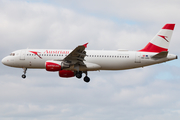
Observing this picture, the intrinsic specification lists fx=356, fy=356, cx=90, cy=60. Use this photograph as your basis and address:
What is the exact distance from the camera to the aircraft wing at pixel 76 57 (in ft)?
201

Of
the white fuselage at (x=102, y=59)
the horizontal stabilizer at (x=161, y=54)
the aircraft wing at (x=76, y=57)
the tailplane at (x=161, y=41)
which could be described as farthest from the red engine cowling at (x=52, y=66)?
the horizontal stabilizer at (x=161, y=54)

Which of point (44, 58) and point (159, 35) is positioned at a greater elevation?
point (159, 35)

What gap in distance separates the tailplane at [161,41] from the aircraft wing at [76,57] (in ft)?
38.9

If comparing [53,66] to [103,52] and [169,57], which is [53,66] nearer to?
[103,52]

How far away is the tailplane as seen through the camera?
66.6 m

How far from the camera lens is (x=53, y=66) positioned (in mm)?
61969

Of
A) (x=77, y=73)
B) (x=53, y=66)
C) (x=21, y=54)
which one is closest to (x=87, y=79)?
(x=77, y=73)

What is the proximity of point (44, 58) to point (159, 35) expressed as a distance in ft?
72.6

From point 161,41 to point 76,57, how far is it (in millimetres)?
16679

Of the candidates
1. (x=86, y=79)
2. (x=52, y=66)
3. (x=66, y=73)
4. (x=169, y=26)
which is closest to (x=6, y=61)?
(x=52, y=66)

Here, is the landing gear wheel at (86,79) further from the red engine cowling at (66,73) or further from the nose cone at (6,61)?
the nose cone at (6,61)

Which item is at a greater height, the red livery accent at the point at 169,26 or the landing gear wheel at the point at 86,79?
the red livery accent at the point at 169,26

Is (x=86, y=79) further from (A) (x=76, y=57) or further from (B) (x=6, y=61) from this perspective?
(B) (x=6, y=61)

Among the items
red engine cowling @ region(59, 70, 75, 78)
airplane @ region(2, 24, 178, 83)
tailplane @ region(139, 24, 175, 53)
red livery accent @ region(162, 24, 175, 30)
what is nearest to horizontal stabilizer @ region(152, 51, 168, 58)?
airplane @ region(2, 24, 178, 83)
